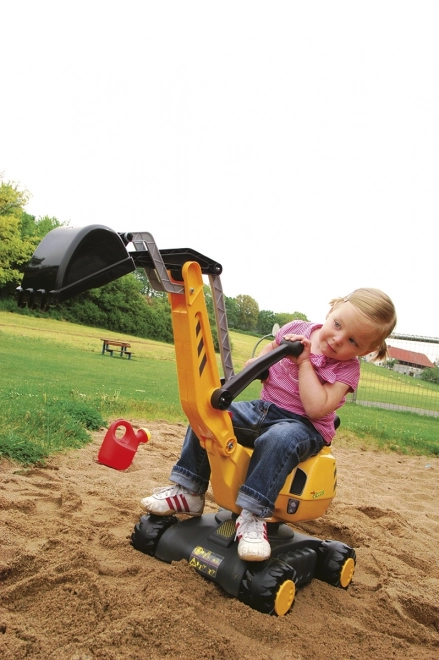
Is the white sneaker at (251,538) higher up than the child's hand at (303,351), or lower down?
lower down

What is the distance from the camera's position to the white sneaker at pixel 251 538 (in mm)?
2203

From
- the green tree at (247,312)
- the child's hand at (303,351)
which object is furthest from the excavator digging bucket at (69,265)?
the green tree at (247,312)

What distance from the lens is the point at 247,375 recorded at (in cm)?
233

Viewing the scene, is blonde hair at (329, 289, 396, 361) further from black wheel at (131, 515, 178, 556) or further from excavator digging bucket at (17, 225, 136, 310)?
black wheel at (131, 515, 178, 556)

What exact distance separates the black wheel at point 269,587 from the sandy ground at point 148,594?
1.8 inches

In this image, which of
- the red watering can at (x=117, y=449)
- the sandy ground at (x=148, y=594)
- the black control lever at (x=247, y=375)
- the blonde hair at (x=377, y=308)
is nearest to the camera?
the sandy ground at (x=148, y=594)

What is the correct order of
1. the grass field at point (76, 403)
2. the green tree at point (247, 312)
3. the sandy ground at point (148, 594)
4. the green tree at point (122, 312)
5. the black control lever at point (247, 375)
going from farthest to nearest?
the green tree at point (122, 312) < the green tree at point (247, 312) < the grass field at point (76, 403) < the black control lever at point (247, 375) < the sandy ground at point (148, 594)

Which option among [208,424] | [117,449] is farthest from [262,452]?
[117,449]

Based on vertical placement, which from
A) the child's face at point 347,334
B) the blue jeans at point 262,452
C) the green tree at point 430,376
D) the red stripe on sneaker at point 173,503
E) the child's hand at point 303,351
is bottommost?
the red stripe on sneaker at point 173,503

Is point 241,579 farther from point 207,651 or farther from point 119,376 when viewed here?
point 119,376

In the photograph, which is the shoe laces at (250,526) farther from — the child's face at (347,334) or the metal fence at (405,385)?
the metal fence at (405,385)

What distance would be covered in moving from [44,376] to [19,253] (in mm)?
10146

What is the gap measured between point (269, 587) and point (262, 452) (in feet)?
1.69

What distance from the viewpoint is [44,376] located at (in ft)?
31.2
